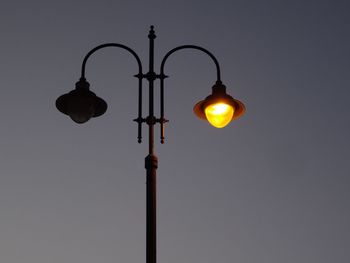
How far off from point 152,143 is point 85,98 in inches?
51.5

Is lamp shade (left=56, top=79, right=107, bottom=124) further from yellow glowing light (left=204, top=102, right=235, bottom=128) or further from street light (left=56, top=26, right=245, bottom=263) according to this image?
yellow glowing light (left=204, top=102, right=235, bottom=128)

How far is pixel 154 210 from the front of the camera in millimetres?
6949

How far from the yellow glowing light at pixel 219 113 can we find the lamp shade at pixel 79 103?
5.44 feet

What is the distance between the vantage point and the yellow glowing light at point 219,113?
8.37m

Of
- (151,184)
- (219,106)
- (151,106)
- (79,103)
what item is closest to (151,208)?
(151,184)

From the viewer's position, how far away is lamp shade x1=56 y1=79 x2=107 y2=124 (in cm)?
803

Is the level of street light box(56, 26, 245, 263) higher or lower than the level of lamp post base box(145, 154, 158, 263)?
higher

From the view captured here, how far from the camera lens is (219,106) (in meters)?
8.38

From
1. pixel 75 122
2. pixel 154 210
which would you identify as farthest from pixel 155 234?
pixel 75 122

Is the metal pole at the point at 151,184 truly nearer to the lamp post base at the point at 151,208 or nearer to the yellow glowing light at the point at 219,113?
the lamp post base at the point at 151,208

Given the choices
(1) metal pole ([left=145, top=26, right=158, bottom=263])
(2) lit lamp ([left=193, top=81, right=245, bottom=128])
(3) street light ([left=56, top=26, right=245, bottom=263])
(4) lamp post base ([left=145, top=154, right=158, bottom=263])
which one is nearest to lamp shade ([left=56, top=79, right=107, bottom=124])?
(3) street light ([left=56, top=26, right=245, bottom=263])

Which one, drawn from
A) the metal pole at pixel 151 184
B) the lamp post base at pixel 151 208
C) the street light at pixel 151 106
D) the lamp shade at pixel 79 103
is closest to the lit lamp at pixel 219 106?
the street light at pixel 151 106

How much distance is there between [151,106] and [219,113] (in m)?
1.21

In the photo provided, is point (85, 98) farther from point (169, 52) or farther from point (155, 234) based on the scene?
point (155, 234)
